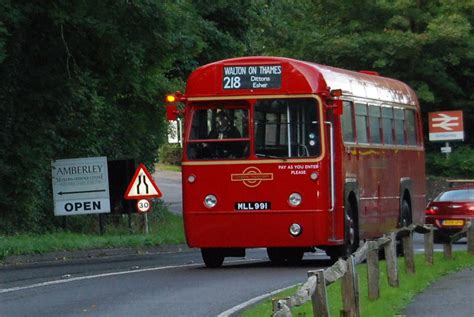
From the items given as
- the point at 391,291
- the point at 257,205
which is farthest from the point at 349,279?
the point at 257,205

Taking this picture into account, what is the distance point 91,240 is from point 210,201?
8830 millimetres

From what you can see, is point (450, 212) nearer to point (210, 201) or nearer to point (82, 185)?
point (82, 185)

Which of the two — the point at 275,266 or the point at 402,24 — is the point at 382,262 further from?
the point at 402,24

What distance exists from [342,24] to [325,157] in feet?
121

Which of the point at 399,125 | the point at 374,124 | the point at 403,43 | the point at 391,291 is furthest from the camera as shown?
the point at 403,43

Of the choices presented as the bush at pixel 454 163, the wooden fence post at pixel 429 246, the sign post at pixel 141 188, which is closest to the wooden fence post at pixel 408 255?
the wooden fence post at pixel 429 246

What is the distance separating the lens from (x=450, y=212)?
3325 centimetres

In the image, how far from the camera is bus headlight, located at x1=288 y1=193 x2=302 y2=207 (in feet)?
70.5

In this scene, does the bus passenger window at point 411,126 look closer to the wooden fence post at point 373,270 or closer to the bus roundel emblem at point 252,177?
the bus roundel emblem at point 252,177

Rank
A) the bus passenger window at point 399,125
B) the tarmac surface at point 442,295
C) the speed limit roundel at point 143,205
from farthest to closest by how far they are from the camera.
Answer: the speed limit roundel at point 143,205 → the bus passenger window at point 399,125 → the tarmac surface at point 442,295

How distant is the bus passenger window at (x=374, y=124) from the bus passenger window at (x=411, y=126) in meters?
2.49

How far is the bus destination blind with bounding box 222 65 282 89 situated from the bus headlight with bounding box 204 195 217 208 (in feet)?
5.66

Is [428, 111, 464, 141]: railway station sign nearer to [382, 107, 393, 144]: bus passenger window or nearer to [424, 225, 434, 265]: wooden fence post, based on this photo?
[382, 107, 393, 144]: bus passenger window

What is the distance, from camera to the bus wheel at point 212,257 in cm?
2284
